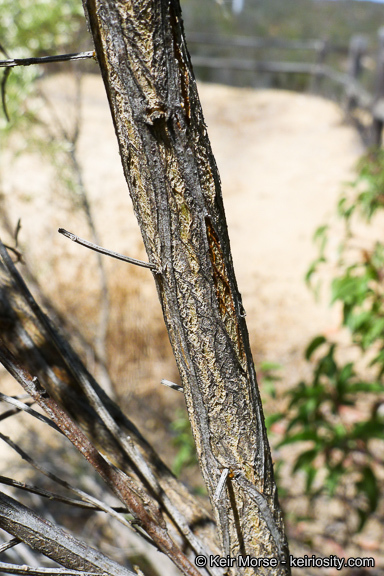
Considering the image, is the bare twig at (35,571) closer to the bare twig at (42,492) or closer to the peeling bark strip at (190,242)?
the bare twig at (42,492)

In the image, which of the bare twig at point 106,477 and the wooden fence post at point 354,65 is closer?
the bare twig at point 106,477

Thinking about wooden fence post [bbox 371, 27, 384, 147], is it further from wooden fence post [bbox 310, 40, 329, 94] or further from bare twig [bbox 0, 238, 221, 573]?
bare twig [bbox 0, 238, 221, 573]

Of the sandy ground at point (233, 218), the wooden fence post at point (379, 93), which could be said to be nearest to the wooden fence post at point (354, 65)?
the sandy ground at point (233, 218)

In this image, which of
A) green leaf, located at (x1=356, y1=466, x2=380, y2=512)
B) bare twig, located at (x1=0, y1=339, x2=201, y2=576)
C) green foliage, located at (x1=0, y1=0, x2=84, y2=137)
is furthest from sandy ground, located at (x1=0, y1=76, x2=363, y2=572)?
bare twig, located at (x1=0, y1=339, x2=201, y2=576)

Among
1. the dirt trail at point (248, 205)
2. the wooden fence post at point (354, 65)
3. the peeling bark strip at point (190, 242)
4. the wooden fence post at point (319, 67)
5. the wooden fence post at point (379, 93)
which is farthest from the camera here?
the wooden fence post at point (319, 67)

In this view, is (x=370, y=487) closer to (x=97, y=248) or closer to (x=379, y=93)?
(x=97, y=248)

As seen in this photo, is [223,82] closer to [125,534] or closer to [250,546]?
[125,534]
